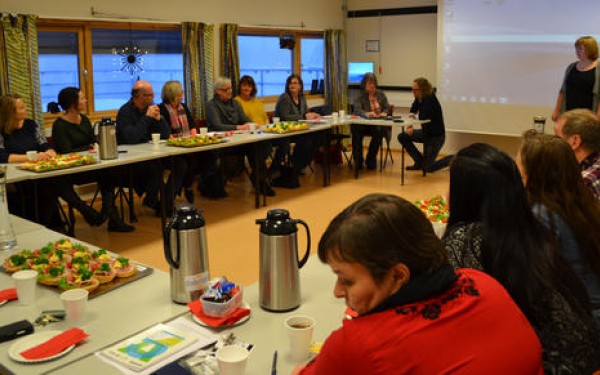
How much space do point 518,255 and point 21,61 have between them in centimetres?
486

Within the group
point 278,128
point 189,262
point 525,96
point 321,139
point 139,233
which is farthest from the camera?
point 525,96

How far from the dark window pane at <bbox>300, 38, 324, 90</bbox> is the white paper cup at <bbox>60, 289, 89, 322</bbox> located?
23.5 feet

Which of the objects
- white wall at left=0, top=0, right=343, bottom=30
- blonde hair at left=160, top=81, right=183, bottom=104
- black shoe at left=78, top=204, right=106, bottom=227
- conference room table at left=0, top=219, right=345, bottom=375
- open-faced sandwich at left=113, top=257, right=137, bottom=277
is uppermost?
white wall at left=0, top=0, right=343, bottom=30

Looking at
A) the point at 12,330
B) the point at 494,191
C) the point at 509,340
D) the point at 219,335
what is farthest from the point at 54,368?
the point at 494,191

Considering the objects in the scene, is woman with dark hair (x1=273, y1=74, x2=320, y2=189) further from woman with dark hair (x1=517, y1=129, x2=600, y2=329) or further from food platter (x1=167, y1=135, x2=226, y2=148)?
woman with dark hair (x1=517, y1=129, x2=600, y2=329)

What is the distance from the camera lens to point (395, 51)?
28.2 feet

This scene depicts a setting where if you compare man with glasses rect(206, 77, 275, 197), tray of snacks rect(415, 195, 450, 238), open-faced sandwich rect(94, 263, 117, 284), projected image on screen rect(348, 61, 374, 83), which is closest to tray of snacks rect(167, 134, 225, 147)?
man with glasses rect(206, 77, 275, 197)

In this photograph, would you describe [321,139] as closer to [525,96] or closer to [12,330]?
[525,96]

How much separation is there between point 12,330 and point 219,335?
58 centimetres

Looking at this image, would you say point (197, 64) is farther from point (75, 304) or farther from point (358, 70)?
point (75, 304)

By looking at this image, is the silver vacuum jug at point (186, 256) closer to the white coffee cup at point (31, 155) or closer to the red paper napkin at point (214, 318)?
the red paper napkin at point (214, 318)

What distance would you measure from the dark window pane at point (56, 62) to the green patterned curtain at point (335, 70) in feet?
12.9

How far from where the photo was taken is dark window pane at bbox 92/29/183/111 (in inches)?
237

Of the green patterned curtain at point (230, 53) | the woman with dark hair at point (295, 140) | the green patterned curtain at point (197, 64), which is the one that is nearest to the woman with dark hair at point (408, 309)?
the woman with dark hair at point (295, 140)
